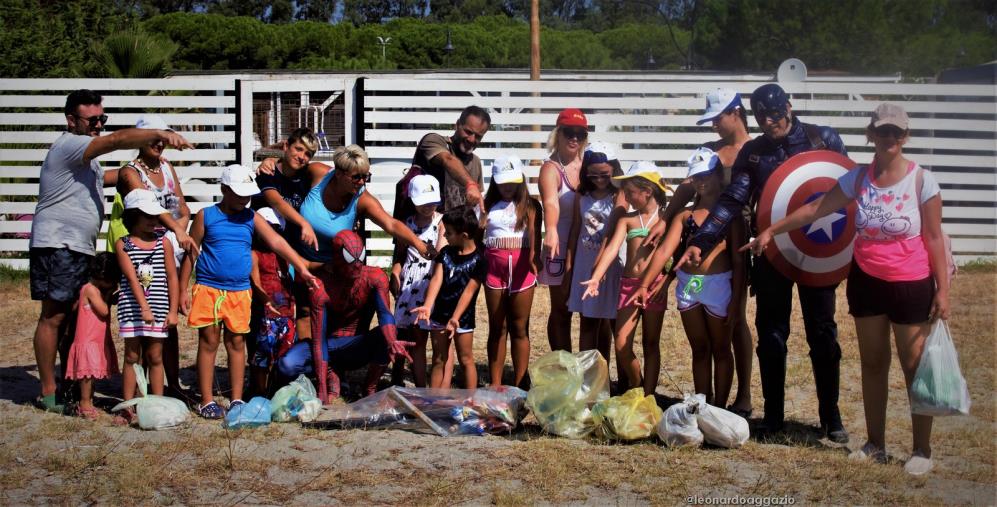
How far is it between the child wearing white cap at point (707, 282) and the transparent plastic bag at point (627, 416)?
0.54 meters

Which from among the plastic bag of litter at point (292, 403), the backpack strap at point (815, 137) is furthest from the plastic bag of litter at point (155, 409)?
the backpack strap at point (815, 137)

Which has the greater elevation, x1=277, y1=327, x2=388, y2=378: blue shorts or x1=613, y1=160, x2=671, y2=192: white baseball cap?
x1=613, y1=160, x2=671, y2=192: white baseball cap

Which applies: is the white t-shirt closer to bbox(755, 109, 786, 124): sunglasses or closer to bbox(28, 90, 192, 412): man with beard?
bbox(28, 90, 192, 412): man with beard

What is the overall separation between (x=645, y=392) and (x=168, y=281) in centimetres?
307

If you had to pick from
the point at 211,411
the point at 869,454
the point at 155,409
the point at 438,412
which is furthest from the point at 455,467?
Result: the point at 869,454

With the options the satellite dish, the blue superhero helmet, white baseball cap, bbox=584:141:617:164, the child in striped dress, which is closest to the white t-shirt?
the child in striped dress

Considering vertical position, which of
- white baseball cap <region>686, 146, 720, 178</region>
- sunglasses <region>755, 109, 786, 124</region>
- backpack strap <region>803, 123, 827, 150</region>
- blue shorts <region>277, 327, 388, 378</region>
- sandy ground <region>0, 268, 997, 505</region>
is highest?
sunglasses <region>755, 109, 786, 124</region>

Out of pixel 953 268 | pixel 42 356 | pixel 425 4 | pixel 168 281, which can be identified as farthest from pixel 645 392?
pixel 425 4

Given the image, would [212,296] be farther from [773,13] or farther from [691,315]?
[773,13]

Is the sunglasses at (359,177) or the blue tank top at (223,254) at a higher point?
the sunglasses at (359,177)

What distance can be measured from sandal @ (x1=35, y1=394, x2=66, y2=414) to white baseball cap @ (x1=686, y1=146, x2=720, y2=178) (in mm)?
4191

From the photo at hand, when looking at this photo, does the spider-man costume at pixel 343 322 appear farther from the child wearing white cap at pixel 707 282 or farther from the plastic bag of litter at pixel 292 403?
the child wearing white cap at pixel 707 282

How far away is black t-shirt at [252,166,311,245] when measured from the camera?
6898mm

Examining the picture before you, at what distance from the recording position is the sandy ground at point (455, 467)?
490 cm
